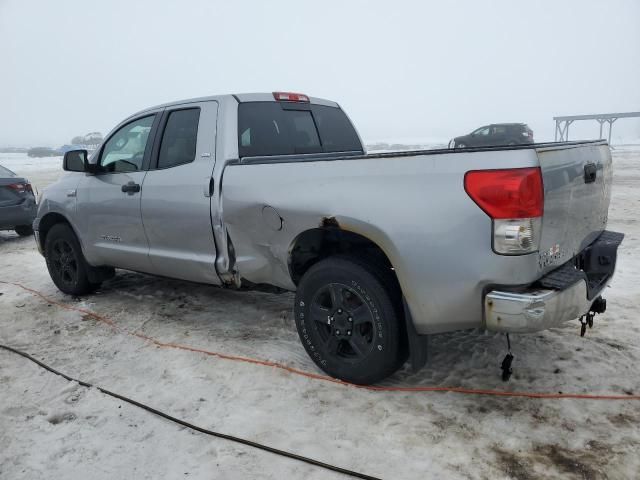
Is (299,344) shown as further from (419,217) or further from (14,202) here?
(14,202)

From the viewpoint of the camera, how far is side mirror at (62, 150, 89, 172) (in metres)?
4.66

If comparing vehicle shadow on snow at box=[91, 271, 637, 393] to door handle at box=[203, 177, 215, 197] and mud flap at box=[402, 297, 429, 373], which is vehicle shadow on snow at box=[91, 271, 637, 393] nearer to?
mud flap at box=[402, 297, 429, 373]

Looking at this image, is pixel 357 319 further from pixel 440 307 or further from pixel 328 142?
pixel 328 142

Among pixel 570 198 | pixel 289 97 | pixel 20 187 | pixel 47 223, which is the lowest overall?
pixel 47 223

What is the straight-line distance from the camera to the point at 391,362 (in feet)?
9.80

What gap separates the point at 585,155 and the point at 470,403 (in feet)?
5.36

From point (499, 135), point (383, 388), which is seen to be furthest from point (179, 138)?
point (499, 135)

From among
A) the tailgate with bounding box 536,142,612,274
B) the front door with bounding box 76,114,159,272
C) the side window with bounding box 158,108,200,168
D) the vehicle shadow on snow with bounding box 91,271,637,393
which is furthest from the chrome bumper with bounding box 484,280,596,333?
A: the front door with bounding box 76,114,159,272

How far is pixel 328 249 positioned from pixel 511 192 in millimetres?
1353

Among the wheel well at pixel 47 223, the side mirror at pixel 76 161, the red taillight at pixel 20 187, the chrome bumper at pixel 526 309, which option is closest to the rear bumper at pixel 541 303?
the chrome bumper at pixel 526 309

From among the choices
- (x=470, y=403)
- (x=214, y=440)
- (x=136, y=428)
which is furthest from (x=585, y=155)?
(x=136, y=428)

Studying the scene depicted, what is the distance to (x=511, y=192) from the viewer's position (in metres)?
2.41

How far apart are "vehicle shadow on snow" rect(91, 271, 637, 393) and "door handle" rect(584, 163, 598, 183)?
50.9 inches

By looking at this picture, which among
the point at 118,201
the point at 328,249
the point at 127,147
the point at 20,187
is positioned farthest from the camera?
the point at 20,187
